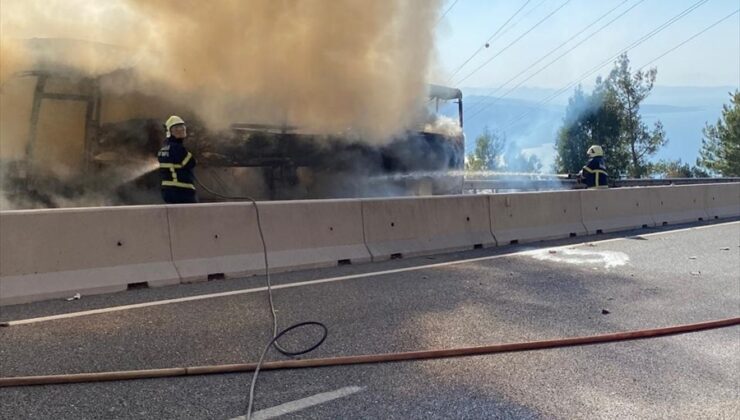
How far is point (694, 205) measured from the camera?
14375 mm

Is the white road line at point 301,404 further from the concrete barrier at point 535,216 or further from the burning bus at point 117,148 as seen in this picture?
the concrete barrier at point 535,216

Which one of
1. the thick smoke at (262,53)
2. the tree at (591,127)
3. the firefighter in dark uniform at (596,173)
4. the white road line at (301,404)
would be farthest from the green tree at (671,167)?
the white road line at (301,404)

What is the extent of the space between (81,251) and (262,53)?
5532mm

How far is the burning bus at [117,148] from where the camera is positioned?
772 cm

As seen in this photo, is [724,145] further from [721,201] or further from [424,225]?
[424,225]

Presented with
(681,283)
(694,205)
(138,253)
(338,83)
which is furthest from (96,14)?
(694,205)

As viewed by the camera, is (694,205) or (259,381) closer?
(259,381)

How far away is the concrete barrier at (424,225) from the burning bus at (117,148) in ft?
7.78

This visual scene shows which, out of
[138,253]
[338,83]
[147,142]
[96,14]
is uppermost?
[96,14]

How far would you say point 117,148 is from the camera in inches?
324

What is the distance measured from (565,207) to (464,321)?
665cm

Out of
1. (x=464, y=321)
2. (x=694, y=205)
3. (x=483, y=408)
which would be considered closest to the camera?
(x=483, y=408)

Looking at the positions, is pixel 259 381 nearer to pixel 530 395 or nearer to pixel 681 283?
pixel 530 395

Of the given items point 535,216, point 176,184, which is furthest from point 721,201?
point 176,184
